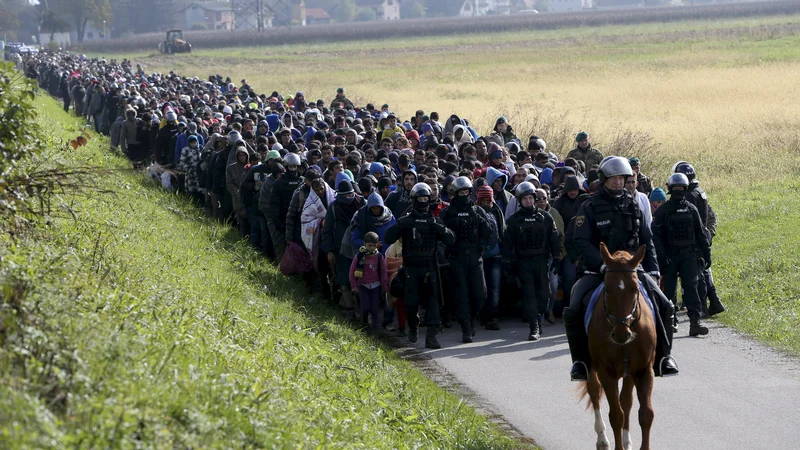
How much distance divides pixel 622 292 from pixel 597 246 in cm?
124

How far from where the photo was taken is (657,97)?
44562 mm

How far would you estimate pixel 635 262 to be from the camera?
8398 millimetres

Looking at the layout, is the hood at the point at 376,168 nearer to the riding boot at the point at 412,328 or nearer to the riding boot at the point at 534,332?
the riding boot at the point at 412,328

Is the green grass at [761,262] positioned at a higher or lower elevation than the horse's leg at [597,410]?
lower

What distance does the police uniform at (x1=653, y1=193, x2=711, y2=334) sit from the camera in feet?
43.5

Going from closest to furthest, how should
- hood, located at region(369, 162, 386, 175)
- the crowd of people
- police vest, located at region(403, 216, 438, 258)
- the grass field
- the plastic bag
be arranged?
the crowd of people → police vest, located at region(403, 216, 438, 258) → the plastic bag → hood, located at region(369, 162, 386, 175) → the grass field

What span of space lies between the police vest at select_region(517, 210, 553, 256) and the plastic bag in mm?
3524

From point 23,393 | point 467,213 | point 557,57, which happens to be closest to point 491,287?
point 467,213

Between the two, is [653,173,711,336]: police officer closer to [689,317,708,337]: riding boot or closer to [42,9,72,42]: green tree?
[689,317,708,337]: riding boot

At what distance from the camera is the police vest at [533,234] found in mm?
13250

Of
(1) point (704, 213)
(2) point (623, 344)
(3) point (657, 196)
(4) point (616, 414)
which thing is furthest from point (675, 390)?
(3) point (657, 196)

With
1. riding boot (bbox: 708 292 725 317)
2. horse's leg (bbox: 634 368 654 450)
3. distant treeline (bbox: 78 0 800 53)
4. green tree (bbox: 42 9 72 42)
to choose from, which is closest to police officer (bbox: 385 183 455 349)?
riding boot (bbox: 708 292 725 317)

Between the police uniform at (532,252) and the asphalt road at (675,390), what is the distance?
45 centimetres

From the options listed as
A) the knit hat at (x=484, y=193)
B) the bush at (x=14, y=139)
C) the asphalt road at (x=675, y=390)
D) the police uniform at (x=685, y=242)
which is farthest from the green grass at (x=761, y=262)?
the bush at (x=14, y=139)
